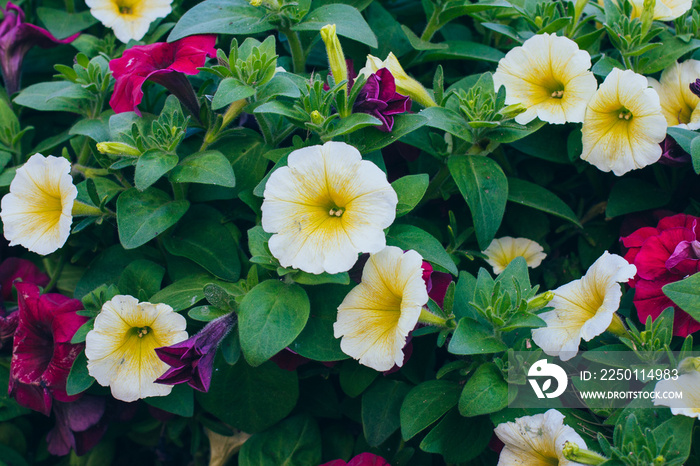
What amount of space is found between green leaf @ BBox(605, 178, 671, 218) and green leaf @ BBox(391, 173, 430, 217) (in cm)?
53

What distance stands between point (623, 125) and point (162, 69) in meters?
1.04

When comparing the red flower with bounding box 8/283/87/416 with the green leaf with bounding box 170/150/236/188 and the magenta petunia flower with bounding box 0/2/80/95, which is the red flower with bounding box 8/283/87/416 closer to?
the green leaf with bounding box 170/150/236/188

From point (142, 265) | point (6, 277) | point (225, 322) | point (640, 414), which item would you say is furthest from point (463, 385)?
point (6, 277)

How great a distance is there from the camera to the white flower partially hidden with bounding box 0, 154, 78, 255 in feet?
4.04

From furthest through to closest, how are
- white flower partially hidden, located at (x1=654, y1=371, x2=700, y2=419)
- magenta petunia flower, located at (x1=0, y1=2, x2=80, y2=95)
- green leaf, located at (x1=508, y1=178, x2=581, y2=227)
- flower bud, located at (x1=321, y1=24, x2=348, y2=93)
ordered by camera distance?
1. magenta petunia flower, located at (x1=0, y1=2, x2=80, y2=95)
2. green leaf, located at (x1=508, y1=178, x2=581, y2=227)
3. flower bud, located at (x1=321, y1=24, x2=348, y2=93)
4. white flower partially hidden, located at (x1=654, y1=371, x2=700, y2=419)

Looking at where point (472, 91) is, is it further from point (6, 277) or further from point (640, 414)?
point (6, 277)

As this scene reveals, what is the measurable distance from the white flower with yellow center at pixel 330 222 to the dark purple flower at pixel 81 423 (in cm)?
71

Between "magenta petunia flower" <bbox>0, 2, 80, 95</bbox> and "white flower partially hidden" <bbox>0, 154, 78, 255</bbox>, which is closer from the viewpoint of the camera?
"white flower partially hidden" <bbox>0, 154, 78, 255</bbox>

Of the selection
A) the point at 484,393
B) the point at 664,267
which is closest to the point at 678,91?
the point at 664,267

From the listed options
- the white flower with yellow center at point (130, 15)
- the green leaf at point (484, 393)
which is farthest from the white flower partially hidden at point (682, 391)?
the white flower with yellow center at point (130, 15)

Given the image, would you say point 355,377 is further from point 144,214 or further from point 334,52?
point 334,52

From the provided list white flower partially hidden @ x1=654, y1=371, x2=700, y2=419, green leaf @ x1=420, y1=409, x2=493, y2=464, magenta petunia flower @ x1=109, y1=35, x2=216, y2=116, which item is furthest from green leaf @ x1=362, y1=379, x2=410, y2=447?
magenta petunia flower @ x1=109, y1=35, x2=216, y2=116

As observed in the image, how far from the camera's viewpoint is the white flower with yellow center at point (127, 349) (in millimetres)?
1208

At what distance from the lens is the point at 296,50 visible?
1.52m
